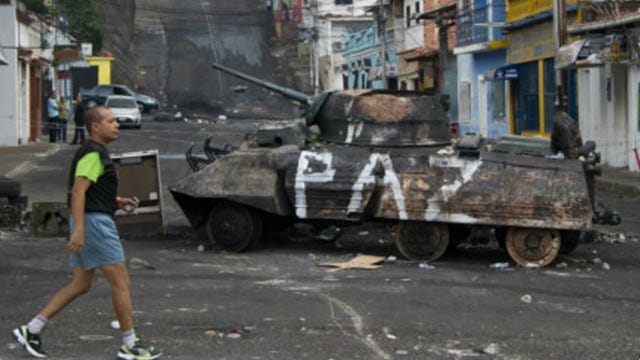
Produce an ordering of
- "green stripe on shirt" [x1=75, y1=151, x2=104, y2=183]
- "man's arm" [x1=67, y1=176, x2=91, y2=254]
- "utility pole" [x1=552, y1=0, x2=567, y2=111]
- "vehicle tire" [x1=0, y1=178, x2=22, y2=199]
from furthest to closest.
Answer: "utility pole" [x1=552, y1=0, x2=567, y2=111] → "vehicle tire" [x1=0, y1=178, x2=22, y2=199] → "green stripe on shirt" [x1=75, y1=151, x2=104, y2=183] → "man's arm" [x1=67, y1=176, x2=91, y2=254]

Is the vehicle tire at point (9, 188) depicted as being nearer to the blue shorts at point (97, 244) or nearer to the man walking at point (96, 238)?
the man walking at point (96, 238)

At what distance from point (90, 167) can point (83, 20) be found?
50.8 metres

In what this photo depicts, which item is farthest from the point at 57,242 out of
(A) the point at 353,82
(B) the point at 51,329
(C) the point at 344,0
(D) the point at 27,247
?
(C) the point at 344,0

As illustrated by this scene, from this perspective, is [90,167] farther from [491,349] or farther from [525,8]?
[525,8]

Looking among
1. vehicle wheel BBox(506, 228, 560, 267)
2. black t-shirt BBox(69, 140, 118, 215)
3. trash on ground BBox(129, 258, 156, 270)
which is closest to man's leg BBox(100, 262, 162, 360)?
black t-shirt BBox(69, 140, 118, 215)

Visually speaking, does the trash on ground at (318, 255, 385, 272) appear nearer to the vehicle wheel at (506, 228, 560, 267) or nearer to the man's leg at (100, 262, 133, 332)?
the vehicle wheel at (506, 228, 560, 267)

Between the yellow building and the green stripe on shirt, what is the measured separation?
2154 inches

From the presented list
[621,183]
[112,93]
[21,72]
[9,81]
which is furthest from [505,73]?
[112,93]

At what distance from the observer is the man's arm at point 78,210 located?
723cm

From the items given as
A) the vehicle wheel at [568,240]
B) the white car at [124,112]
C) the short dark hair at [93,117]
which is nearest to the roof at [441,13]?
the white car at [124,112]

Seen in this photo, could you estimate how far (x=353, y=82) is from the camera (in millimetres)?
64000

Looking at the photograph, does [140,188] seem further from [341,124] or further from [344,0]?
[344,0]

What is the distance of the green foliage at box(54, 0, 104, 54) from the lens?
54.2 m

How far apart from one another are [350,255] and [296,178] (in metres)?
1.14
